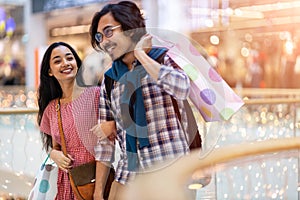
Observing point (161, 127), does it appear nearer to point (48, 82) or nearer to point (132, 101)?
point (132, 101)

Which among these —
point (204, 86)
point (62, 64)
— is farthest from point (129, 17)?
point (62, 64)

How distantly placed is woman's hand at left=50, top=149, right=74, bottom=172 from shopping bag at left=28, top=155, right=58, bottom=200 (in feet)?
0.49

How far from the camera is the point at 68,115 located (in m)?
2.38

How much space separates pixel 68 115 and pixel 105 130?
32cm

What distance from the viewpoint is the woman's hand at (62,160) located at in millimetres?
2359

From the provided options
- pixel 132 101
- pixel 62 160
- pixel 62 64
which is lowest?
pixel 62 160

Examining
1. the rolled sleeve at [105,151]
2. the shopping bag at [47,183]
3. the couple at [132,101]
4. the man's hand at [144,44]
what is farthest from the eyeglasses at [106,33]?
the shopping bag at [47,183]

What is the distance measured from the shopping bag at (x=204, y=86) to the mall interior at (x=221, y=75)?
60 mm

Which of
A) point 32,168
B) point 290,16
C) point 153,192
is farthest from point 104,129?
point 290,16

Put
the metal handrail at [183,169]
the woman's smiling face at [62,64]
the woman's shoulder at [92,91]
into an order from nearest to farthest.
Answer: the metal handrail at [183,169]
the woman's shoulder at [92,91]
the woman's smiling face at [62,64]

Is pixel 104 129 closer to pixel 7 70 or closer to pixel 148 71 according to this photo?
pixel 148 71

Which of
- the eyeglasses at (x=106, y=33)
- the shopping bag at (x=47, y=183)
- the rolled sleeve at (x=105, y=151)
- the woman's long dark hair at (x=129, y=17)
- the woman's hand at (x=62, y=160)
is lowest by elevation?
the shopping bag at (x=47, y=183)

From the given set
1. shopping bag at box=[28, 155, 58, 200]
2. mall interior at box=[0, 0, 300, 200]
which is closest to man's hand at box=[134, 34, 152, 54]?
mall interior at box=[0, 0, 300, 200]

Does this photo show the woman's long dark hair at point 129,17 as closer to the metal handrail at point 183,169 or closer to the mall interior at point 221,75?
the mall interior at point 221,75
